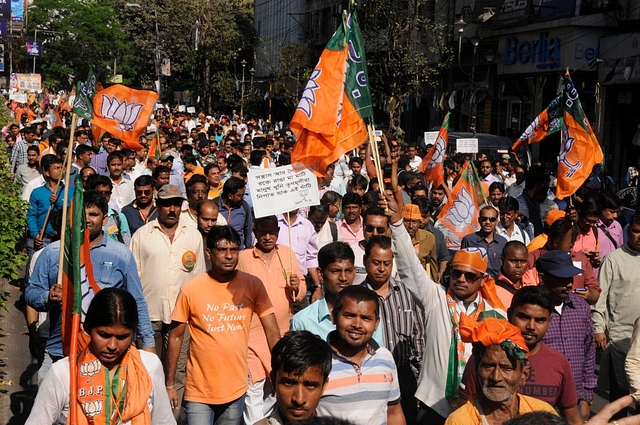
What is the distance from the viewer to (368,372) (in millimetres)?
4293

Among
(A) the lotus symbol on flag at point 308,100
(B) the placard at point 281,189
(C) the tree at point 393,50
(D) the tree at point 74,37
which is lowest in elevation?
(B) the placard at point 281,189

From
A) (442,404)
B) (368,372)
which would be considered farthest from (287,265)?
(368,372)

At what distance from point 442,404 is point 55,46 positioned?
81.1 meters

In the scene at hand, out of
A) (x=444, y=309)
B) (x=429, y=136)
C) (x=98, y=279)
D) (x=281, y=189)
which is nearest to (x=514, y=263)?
(x=444, y=309)

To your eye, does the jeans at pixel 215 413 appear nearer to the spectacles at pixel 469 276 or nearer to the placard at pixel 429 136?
the spectacles at pixel 469 276

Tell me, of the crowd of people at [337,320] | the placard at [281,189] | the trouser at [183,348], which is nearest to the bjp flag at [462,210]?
the crowd of people at [337,320]

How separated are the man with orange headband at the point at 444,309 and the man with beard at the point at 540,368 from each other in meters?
0.29

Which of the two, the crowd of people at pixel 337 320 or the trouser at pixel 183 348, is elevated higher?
the crowd of people at pixel 337 320

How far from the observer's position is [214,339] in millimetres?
5520

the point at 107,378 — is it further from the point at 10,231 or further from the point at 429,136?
the point at 429,136

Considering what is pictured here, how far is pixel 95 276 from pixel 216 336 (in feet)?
2.65

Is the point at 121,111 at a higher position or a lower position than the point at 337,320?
higher

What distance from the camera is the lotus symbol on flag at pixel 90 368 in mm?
3900

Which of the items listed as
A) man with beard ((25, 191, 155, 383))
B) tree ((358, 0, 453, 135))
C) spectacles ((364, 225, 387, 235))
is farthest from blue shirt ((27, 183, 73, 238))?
tree ((358, 0, 453, 135))
